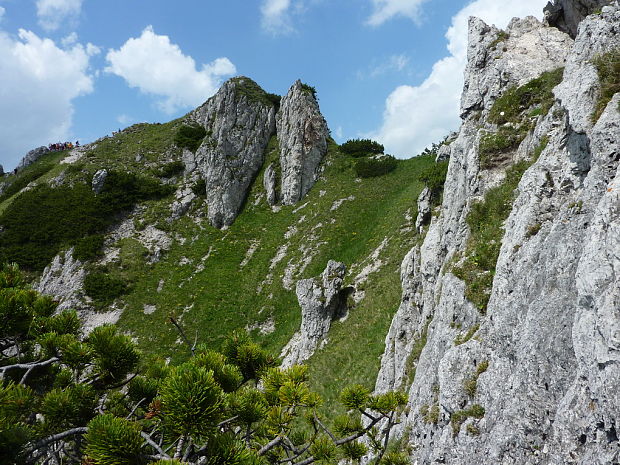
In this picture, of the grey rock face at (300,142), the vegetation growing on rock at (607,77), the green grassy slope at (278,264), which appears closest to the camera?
the vegetation growing on rock at (607,77)

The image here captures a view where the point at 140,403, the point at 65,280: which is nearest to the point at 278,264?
the point at 65,280

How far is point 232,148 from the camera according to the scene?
2063 inches

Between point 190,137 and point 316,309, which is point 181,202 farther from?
point 316,309

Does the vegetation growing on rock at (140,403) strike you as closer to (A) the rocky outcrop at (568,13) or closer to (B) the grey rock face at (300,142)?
(A) the rocky outcrop at (568,13)

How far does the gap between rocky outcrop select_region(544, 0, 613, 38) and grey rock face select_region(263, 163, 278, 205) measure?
3485cm

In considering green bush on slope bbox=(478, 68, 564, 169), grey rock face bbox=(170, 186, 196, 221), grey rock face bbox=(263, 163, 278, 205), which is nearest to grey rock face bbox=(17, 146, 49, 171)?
grey rock face bbox=(170, 186, 196, 221)

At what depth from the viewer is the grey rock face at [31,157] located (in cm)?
7150

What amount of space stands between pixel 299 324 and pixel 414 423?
63.1ft

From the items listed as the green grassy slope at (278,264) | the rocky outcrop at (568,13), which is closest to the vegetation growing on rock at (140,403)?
the green grassy slope at (278,264)

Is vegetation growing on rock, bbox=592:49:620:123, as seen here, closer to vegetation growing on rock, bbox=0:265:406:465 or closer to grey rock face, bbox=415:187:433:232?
vegetation growing on rock, bbox=0:265:406:465

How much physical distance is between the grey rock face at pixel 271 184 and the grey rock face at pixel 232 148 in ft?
9.07

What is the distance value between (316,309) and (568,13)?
89.9ft

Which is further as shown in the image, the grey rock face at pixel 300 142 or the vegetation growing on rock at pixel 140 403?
the grey rock face at pixel 300 142

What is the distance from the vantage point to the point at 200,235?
46.7 m
